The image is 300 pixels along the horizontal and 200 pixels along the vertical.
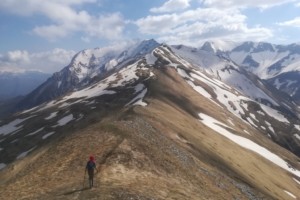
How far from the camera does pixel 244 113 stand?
7653 inches

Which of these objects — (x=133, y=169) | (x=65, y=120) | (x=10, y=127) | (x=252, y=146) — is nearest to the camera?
(x=133, y=169)

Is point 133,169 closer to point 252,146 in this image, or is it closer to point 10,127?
point 252,146

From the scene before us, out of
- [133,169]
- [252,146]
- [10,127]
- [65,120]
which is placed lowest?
[252,146]

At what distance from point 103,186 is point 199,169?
19022mm

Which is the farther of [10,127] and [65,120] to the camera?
[10,127]

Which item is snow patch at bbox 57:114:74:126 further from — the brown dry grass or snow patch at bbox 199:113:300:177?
the brown dry grass

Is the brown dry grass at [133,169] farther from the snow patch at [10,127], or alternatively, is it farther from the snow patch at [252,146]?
the snow patch at [10,127]

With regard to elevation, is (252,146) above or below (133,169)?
below

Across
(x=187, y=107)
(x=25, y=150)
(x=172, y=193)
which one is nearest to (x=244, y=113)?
(x=187, y=107)

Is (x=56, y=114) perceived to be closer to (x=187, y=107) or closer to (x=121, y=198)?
(x=187, y=107)

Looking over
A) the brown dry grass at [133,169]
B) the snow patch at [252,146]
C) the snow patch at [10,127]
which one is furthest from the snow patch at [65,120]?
the brown dry grass at [133,169]

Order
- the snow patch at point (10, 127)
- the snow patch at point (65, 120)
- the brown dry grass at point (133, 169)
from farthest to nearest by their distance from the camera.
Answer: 1. the snow patch at point (10, 127)
2. the snow patch at point (65, 120)
3. the brown dry grass at point (133, 169)

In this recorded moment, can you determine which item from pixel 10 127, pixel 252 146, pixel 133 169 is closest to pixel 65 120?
pixel 10 127

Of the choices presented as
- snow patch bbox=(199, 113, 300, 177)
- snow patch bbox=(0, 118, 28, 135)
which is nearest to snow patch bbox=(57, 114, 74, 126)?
snow patch bbox=(0, 118, 28, 135)
